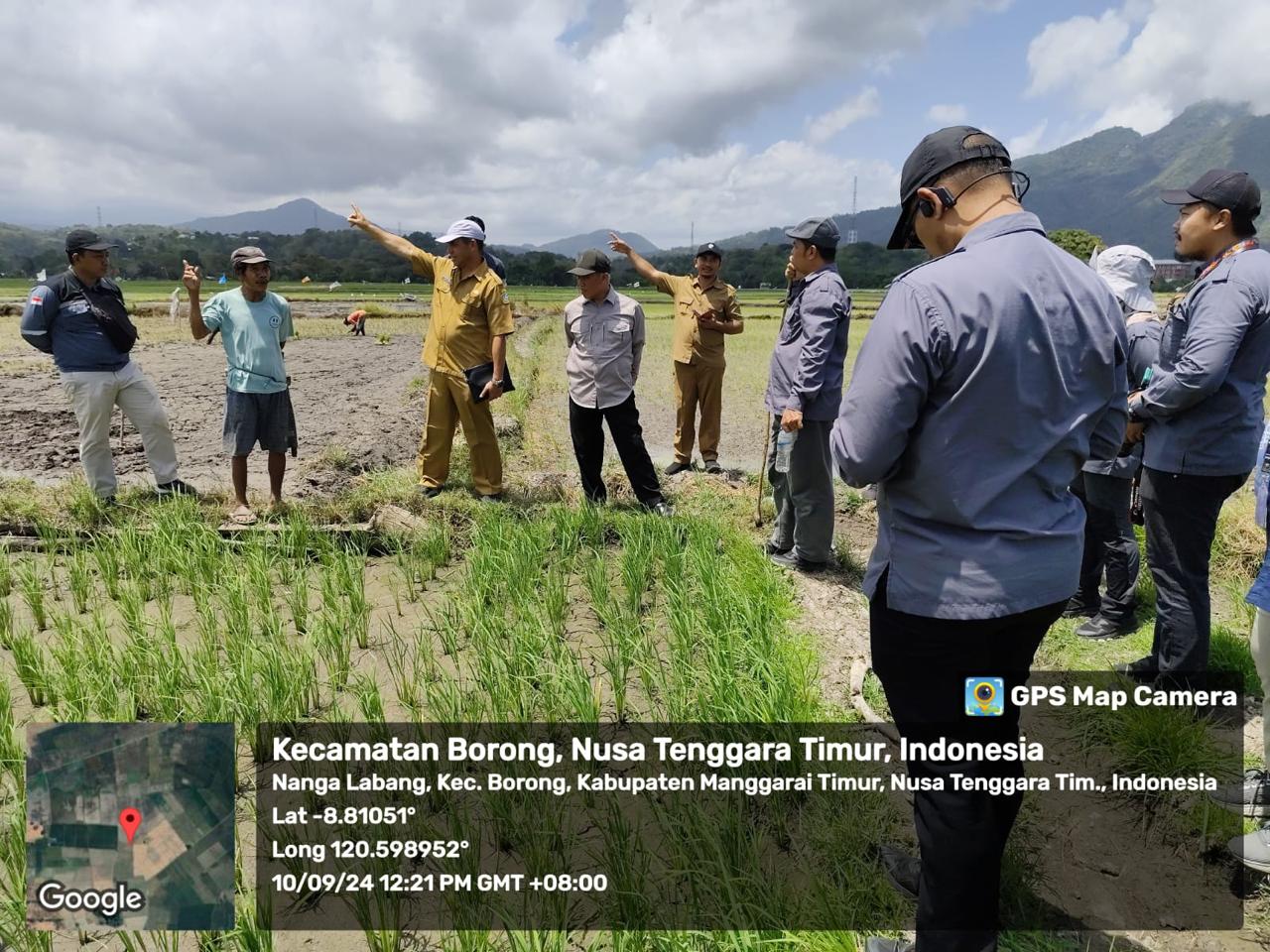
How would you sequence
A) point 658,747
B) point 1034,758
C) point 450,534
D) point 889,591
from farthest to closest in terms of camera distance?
1. point 450,534
2. point 1034,758
3. point 658,747
4. point 889,591

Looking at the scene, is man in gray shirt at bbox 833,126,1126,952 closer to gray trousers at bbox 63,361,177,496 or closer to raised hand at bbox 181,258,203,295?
raised hand at bbox 181,258,203,295

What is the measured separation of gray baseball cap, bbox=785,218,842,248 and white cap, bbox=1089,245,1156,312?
129cm

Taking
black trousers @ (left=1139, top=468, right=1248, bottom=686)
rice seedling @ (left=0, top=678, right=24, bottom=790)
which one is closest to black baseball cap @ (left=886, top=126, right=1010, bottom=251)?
black trousers @ (left=1139, top=468, right=1248, bottom=686)

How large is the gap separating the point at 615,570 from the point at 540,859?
2.43 m

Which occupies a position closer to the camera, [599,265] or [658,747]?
[658,747]

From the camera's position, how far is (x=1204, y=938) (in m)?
2.05

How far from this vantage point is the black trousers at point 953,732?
5.40ft

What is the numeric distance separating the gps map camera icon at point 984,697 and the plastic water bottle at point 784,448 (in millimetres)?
2600

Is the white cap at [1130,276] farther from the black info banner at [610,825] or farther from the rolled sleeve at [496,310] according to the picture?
the rolled sleeve at [496,310]

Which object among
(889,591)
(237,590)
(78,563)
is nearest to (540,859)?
(889,591)

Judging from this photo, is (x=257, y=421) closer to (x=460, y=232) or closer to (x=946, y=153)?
(x=460, y=232)

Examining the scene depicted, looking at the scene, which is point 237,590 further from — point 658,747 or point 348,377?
point 348,377

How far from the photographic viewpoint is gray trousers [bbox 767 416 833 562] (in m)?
4.21

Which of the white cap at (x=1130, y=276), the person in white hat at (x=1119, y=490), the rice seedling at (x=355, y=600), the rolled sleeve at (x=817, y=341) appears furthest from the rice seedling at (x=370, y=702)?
the white cap at (x=1130, y=276)
